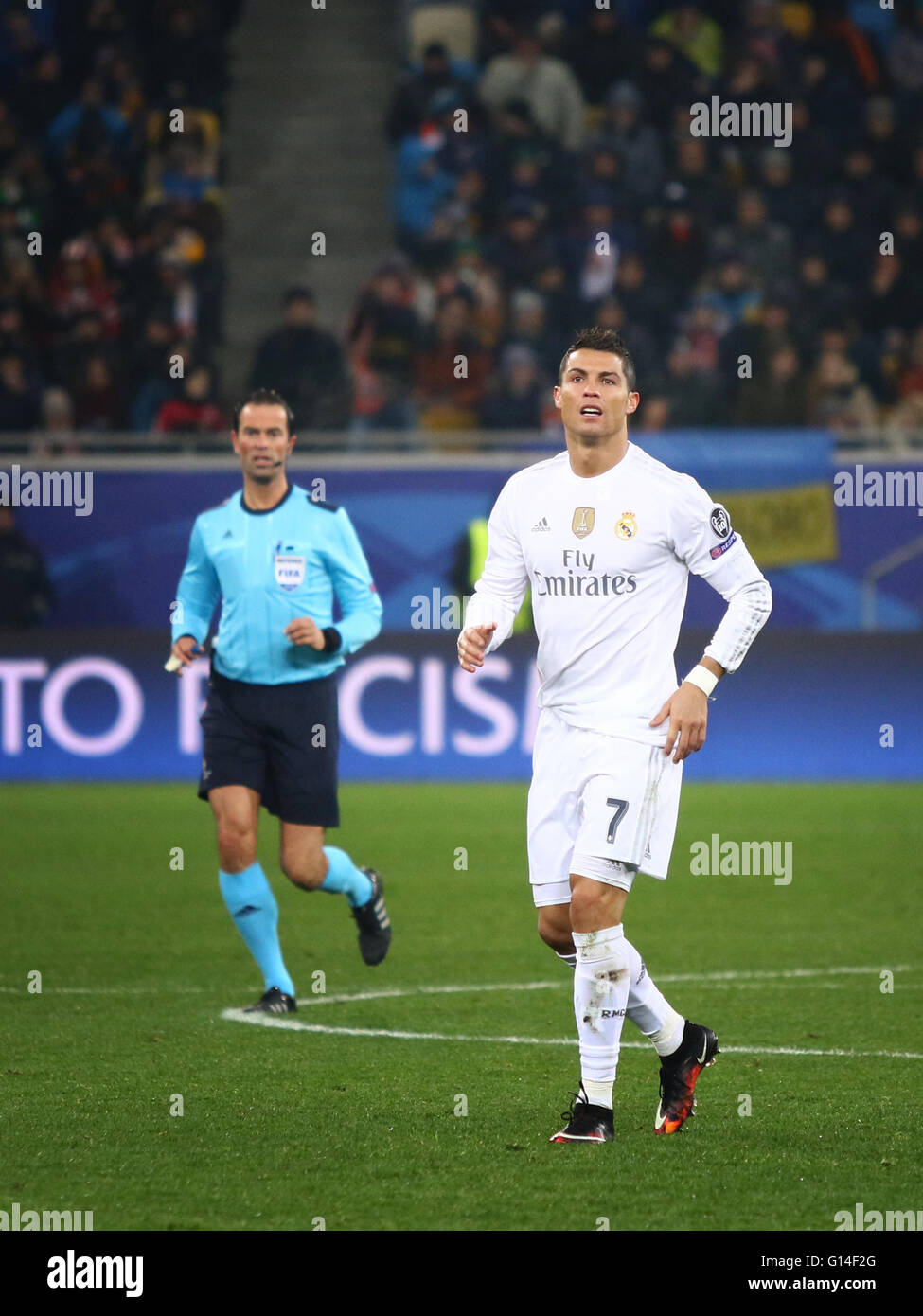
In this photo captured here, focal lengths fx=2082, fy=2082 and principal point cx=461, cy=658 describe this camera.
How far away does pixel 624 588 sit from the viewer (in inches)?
221

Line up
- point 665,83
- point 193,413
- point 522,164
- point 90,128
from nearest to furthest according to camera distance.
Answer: point 193,413 → point 522,164 → point 665,83 → point 90,128

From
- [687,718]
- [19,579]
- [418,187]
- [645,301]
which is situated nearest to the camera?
[687,718]

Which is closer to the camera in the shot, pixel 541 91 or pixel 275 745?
pixel 275 745

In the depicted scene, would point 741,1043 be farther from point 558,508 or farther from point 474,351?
point 474,351

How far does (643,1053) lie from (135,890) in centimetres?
430

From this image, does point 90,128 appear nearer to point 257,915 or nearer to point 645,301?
point 645,301

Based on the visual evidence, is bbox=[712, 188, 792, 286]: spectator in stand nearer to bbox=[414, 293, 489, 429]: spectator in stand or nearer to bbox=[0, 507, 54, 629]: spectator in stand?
bbox=[414, 293, 489, 429]: spectator in stand

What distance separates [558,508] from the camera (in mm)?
5691

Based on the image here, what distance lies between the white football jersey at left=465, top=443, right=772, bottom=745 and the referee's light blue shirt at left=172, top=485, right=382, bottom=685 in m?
2.00

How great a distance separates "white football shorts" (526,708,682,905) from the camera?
17.9 ft

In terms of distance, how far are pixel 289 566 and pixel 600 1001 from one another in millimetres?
2678

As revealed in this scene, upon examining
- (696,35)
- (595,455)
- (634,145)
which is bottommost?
(595,455)

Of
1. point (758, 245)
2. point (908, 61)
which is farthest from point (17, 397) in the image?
point (908, 61)

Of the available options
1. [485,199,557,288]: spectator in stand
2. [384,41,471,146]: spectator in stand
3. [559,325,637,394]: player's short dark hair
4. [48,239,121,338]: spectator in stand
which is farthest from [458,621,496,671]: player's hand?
[384,41,471,146]: spectator in stand
